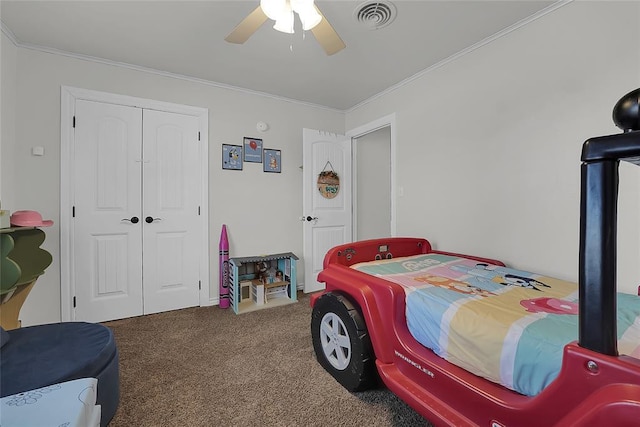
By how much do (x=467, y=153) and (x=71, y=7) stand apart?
316cm

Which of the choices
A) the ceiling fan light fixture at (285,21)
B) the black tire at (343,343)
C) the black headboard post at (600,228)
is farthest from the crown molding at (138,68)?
the black headboard post at (600,228)

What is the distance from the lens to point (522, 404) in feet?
2.85

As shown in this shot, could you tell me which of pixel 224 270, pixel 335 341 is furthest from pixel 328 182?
pixel 335 341

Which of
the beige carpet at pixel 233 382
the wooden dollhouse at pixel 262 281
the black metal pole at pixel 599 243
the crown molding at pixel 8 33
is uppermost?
the crown molding at pixel 8 33

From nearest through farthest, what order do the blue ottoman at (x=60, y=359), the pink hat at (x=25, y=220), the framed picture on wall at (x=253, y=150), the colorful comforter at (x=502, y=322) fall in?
the colorful comforter at (x=502, y=322), the blue ottoman at (x=60, y=359), the pink hat at (x=25, y=220), the framed picture on wall at (x=253, y=150)

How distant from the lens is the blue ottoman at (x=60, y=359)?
1.07m

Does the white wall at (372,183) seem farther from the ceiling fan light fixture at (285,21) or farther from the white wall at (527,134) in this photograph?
the ceiling fan light fixture at (285,21)

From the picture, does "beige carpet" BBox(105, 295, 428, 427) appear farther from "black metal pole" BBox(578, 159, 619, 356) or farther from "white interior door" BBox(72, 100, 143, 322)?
"black metal pole" BBox(578, 159, 619, 356)

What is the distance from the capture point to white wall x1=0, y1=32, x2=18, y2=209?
203 centimetres

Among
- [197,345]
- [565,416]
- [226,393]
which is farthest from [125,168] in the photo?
[565,416]

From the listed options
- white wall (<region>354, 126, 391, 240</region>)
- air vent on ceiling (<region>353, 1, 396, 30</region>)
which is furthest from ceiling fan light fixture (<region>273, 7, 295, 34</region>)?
white wall (<region>354, 126, 391, 240</region>)

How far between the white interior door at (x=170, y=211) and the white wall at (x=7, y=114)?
89cm

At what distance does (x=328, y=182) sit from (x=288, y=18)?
2210mm

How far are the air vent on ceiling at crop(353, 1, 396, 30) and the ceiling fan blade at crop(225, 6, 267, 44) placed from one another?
27.6 inches
